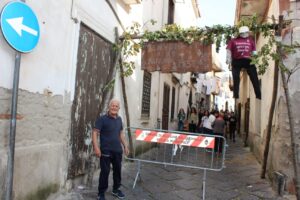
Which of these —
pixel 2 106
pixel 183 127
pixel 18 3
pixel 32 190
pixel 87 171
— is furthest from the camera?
pixel 183 127

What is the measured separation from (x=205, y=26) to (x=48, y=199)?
4.70 meters

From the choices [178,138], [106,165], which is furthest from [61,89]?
[178,138]

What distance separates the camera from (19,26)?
12.7ft

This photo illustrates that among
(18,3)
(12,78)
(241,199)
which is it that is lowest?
(241,199)

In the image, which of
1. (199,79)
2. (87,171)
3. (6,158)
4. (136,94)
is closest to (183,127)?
(136,94)

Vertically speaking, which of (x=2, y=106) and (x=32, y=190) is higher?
(x=2, y=106)

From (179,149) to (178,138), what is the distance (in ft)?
6.94

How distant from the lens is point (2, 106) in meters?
4.16

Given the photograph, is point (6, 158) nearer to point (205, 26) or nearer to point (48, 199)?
point (48, 199)

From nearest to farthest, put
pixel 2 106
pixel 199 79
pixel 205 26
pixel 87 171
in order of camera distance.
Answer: pixel 2 106
pixel 87 171
pixel 205 26
pixel 199 79

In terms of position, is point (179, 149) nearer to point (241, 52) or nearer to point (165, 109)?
point (241, 52)

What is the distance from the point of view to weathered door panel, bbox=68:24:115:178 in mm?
6262

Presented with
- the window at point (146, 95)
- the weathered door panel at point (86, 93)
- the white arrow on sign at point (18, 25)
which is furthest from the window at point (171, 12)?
the white arrow on sign at point (18, 25)

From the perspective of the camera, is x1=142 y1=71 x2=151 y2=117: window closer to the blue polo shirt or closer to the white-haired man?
the white-haired man
